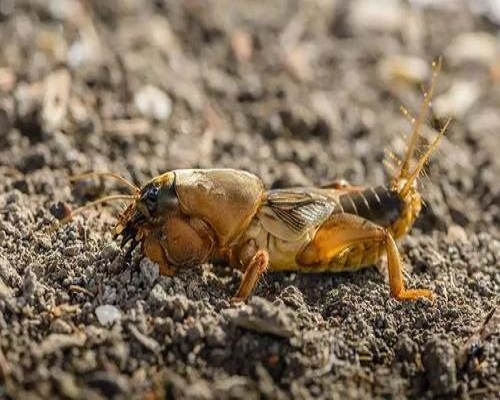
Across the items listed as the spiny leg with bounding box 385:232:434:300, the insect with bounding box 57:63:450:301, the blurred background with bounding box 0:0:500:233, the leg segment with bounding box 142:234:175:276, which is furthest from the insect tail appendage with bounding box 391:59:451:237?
the leg segment with bounding box 142:234:175:276

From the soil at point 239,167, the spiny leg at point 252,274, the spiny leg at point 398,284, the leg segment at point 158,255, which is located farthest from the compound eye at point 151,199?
the spiny leg at point 398,284

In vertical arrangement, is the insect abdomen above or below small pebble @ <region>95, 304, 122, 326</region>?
above

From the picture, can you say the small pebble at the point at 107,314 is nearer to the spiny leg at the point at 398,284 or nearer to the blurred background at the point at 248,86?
the spiny leg at the point at 398,284

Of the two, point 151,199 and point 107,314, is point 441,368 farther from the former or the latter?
point 151,199

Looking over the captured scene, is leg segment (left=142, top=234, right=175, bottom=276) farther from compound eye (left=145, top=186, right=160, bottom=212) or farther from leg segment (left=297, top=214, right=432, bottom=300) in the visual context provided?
leg segment (left=297, top=214, right=432, bottom=300)

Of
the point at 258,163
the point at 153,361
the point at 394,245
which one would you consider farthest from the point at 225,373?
the point at 258,163
